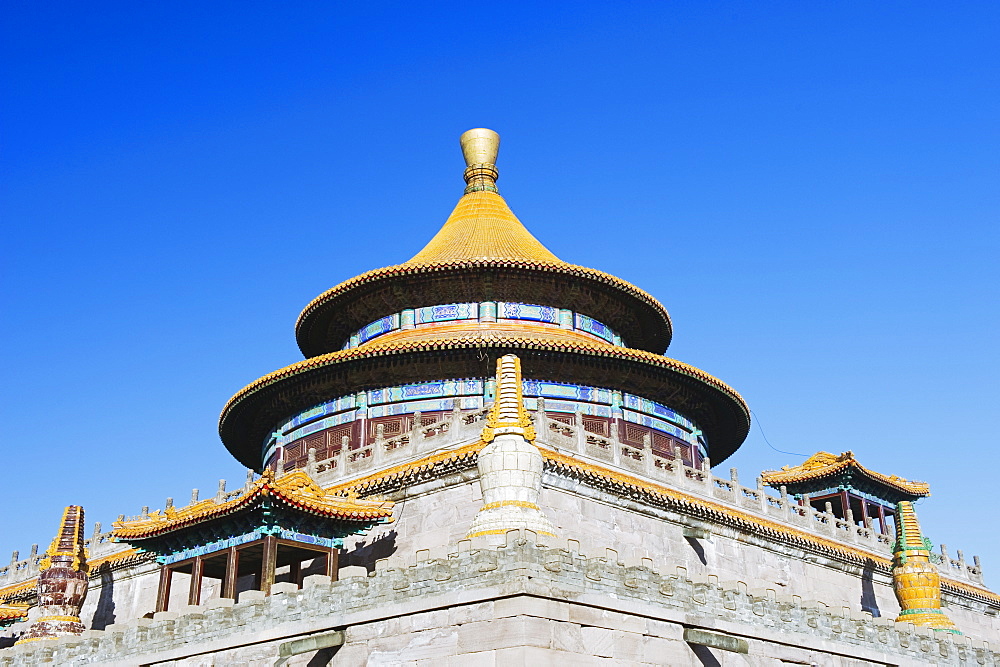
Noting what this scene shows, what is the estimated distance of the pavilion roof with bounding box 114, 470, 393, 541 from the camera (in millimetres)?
19875

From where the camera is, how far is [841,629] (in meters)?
18.2

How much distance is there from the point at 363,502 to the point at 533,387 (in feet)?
26.6

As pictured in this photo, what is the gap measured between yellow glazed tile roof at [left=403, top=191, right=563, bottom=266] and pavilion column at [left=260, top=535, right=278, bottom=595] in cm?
1254

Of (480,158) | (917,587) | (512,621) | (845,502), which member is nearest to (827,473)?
(845,502)

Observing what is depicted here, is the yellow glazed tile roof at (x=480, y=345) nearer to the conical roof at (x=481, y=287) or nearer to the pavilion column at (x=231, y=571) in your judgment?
the conical roof at (x=481, y=287)

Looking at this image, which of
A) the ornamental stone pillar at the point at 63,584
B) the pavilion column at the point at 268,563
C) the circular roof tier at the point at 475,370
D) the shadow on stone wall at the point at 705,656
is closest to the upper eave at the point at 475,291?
the circular roof tier at the point at 475,370

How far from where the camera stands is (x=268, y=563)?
20109mm

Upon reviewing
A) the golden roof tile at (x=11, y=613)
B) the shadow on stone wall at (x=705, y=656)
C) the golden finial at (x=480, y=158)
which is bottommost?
the shadow on stone wall at (x=705, y=656)

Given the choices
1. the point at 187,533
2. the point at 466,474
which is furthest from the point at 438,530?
the point at 187,533

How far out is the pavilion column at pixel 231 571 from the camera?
66.8 feet

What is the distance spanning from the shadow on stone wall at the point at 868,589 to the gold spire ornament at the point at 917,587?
15.0 feet

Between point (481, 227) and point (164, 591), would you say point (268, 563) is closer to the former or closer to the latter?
point (164, 591)

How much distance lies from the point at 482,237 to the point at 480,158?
5740 mm

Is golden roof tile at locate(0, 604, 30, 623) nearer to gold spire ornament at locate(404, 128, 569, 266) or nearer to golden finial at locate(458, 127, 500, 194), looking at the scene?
gold spire ornament at locate(404, 128, 569, 266)
